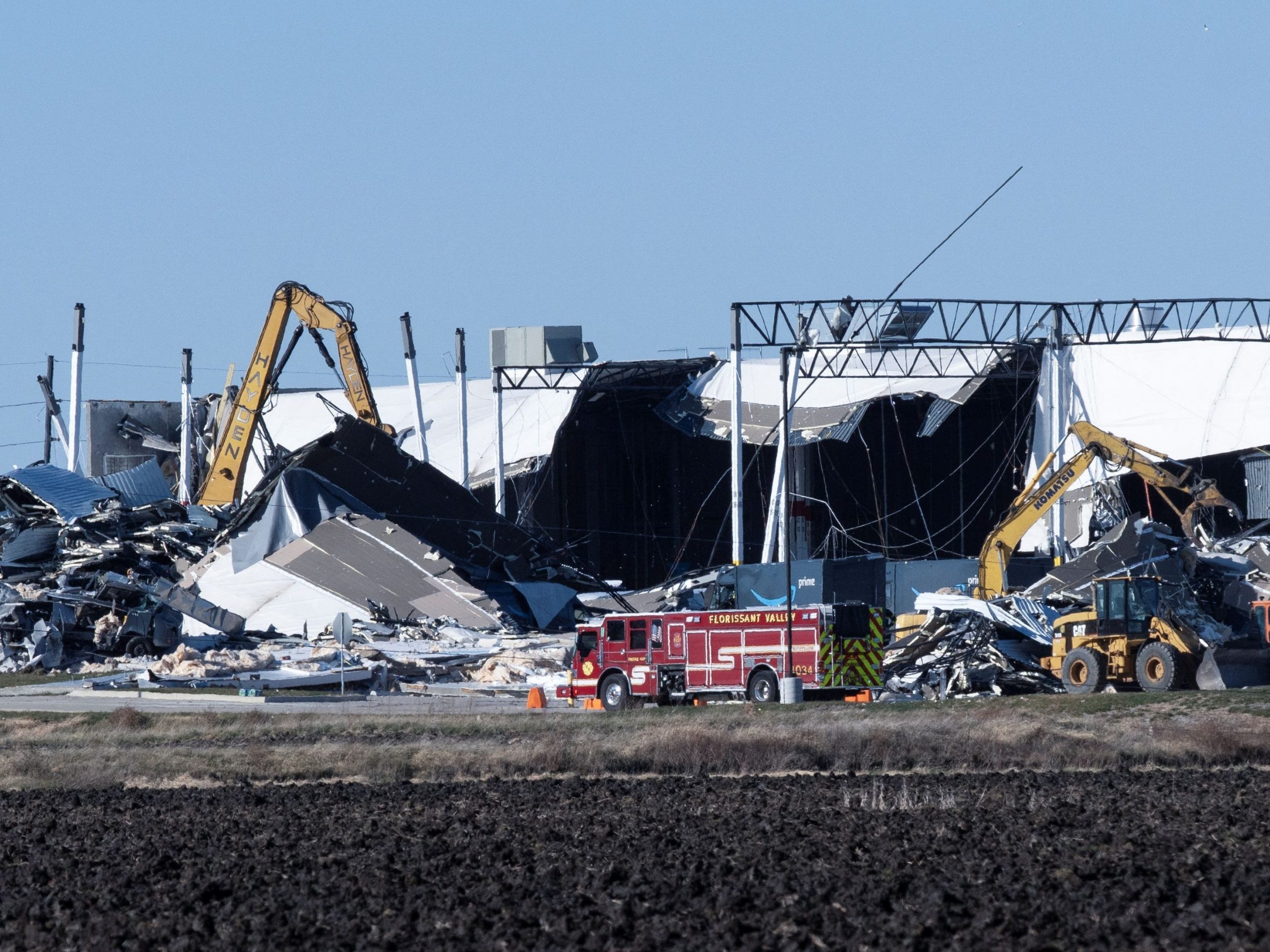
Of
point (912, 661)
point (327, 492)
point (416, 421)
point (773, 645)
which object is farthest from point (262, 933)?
point (416, 421)

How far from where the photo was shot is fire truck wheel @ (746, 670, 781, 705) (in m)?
31.5

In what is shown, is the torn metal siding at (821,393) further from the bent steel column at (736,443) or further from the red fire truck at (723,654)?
the red fire truck at (723,654)

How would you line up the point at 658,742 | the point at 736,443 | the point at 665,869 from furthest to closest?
the point at 736,443 < the point at 658,742 < the point at 665,869

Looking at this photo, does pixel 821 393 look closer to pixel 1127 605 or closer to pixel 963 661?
pixel 963 661

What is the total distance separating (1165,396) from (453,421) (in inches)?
1146

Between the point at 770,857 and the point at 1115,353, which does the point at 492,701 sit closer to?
the point at 770,857

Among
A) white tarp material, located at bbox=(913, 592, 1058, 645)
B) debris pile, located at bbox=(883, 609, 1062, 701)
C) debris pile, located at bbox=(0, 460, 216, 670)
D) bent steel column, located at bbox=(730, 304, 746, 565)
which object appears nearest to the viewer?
debris pile, located at bbox=(883, 609, 1062, 701)

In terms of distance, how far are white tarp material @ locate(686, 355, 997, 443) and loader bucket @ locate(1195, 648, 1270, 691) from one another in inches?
1023

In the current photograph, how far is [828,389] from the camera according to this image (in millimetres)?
59750

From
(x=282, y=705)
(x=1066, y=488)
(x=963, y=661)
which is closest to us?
(x=282, y=705)

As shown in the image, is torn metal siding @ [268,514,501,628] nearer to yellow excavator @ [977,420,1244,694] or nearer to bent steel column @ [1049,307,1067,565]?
yellow excavator @ [977,420,1244,694]

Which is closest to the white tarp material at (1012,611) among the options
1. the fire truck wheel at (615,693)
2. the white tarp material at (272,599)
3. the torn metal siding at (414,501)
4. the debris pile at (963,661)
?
the debris pile at (963,661)

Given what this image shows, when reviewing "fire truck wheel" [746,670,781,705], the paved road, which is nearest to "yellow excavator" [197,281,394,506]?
the paved road

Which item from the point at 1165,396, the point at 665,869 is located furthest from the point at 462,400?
the point at 665,869
